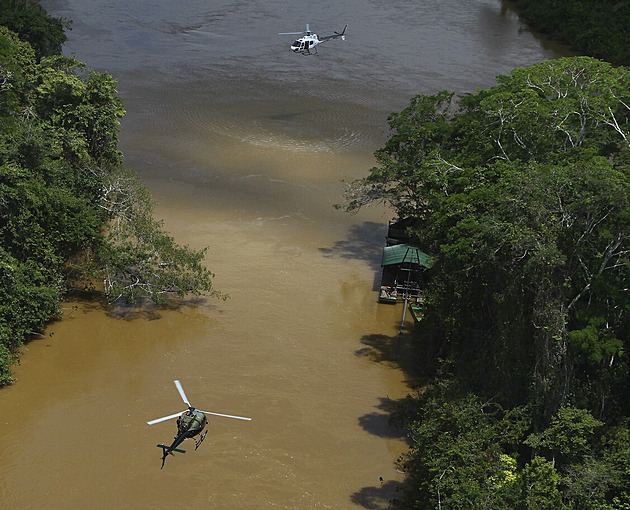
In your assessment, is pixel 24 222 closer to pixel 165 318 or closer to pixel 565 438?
pixel 165 318

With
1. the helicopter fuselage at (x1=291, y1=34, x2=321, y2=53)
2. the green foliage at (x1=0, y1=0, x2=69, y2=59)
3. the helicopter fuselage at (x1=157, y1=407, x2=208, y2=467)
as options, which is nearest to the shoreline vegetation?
the helicopter fuselage at (x1=157, y1=407, x2=208, y2=467)

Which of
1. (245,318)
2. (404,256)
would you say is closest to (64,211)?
(245,318)

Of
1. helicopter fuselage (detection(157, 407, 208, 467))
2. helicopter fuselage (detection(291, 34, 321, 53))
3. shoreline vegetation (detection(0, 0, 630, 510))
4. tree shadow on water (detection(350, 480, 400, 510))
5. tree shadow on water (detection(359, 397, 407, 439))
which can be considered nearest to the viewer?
helicopter fuselage (detection(157, 407, 208, 467))

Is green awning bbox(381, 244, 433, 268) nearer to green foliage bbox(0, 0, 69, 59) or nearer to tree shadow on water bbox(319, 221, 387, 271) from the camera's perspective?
tree shadow on water bbox(319, 221, 387, 271)

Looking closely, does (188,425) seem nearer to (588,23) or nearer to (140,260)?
(140,260)

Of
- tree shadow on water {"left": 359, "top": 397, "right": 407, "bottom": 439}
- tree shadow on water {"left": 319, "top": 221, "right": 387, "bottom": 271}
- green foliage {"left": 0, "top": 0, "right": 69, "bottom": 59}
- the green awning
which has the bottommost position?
tree shadow on water {"left": 359, "top": 397, "right": 407, "bottom": 439}
